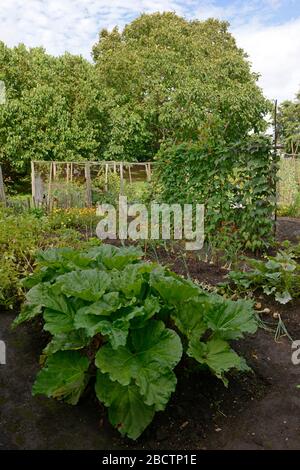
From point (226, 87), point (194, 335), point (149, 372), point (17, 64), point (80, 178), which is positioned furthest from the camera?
point (226, 87)

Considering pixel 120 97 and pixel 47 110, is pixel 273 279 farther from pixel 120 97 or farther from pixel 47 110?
pixel 120 97

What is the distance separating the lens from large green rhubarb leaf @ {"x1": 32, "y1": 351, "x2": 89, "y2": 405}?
7.37 feet

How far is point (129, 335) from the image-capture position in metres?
2.36

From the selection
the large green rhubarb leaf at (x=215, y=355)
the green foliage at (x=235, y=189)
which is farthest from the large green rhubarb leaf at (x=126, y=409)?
the green foliage at (x=235, y=189)

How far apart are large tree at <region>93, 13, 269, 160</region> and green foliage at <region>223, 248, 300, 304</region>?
13182 millimetres

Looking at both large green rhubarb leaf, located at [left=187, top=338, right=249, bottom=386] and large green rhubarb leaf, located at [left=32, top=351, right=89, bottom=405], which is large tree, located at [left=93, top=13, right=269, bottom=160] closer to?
large green rhubarb leaf, located at [left=187, top=338, right=249, bottom=386]

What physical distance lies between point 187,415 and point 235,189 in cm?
369

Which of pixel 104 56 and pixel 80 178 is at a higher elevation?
pixel 104 56

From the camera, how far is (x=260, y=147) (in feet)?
17.8

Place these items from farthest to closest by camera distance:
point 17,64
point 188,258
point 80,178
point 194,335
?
point 17,64, point 80,178, point 188,258, point 194,335

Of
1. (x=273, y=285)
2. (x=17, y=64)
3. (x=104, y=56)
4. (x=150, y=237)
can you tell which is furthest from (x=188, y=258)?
(x=104, y=56)
